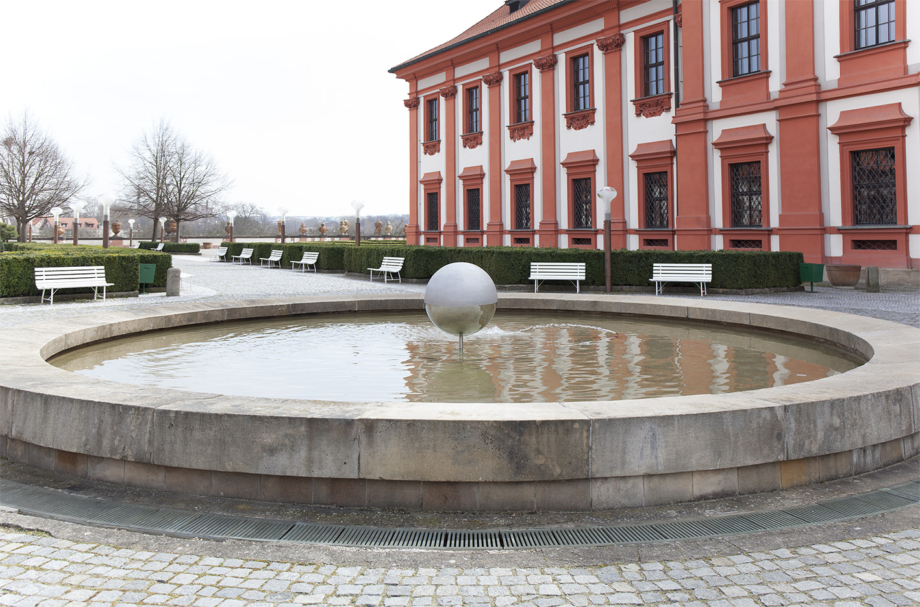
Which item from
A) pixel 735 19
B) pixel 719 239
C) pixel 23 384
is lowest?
pixel 23 384

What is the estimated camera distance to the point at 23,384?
5434mm

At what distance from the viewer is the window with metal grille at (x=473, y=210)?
33.9 m

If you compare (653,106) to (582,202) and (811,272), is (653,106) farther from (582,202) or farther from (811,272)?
(811,272)

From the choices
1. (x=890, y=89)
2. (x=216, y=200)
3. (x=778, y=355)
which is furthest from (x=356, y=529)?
(x=216, y=200)

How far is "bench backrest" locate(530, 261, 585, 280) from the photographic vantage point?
19.4 m

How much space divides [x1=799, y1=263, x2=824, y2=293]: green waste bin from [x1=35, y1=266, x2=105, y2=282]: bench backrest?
16.5 metres

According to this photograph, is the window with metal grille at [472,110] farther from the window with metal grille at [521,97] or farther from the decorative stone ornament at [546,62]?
the decorative stone ornament at [546,62]

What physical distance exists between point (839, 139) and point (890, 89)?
1.68 m

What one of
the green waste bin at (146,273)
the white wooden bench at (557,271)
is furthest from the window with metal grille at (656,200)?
the green waste bin at (146,273)

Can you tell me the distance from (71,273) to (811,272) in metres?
17.3

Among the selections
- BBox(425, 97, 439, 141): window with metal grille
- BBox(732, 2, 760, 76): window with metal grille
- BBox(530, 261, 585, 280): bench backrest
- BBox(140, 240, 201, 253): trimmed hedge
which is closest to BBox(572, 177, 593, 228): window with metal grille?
BBox(732, 2, 760, 76): window with metal grille

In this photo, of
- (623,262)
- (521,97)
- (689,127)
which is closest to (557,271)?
(623,262)

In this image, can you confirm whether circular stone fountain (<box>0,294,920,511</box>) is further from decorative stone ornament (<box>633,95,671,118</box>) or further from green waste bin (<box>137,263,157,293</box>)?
decorative stone ornament (<box>633,95,671,118</box>)

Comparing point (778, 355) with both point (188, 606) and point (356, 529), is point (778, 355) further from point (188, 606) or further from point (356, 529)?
point (188, 606)
